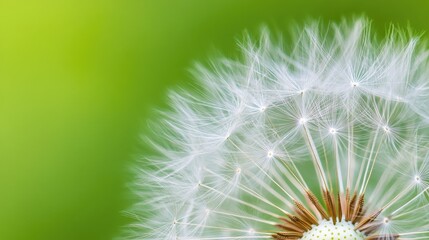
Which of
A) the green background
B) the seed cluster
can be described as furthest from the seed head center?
the green background

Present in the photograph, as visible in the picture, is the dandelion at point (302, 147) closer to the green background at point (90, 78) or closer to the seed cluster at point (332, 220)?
the seed cluster at point (332, 220)

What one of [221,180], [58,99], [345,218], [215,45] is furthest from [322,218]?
[58,99]

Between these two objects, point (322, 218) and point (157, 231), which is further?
point (157, 231)

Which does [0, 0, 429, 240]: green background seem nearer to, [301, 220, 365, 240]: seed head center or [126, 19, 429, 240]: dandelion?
[126, 19, 429, 240]: dandelion

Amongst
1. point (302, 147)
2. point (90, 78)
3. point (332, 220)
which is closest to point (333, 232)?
point (332, 220)

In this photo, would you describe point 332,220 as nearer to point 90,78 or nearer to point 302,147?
point 302,147

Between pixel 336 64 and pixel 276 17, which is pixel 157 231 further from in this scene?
pixel 276 17

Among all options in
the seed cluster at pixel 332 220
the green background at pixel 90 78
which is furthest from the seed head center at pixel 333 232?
the green background at pixel 90 78
